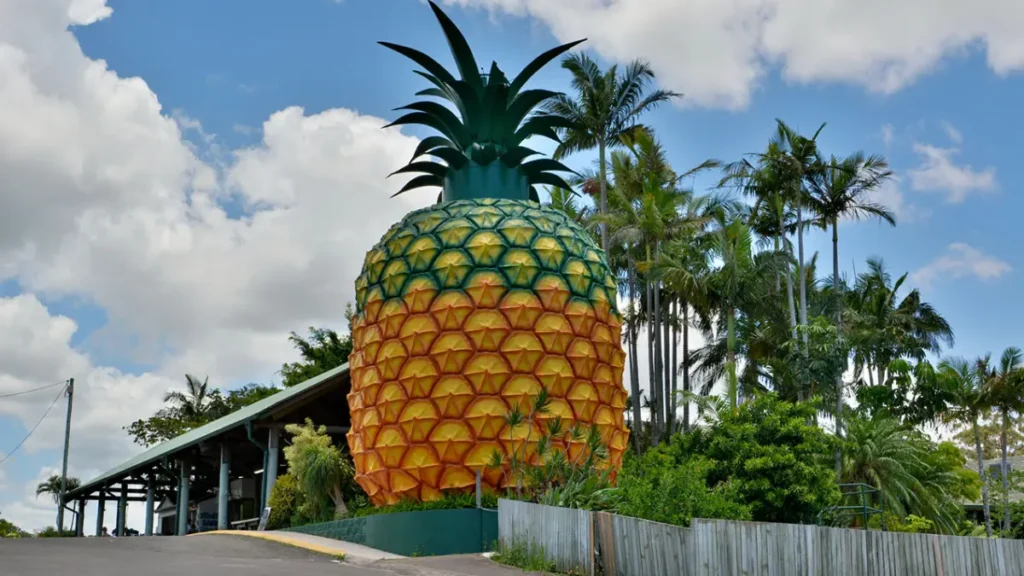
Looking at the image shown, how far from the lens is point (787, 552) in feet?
38.3

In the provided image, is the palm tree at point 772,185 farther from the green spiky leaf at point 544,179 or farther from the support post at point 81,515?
the support post at point 81,515

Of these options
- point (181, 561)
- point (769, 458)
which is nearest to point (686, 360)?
point (769, 458)

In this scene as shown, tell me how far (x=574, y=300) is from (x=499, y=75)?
5617mm

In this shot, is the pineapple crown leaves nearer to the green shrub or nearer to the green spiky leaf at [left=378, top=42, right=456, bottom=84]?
the green spiky leaf at [left=378, top=42, right=456, bottom=84]

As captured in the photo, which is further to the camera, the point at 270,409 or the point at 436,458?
the point at 270,409

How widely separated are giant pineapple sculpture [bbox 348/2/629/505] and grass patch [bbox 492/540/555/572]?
302cm

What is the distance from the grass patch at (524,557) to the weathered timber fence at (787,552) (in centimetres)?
140

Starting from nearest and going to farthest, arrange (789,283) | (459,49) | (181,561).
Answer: (181,561) → (459,49) → (789,283)

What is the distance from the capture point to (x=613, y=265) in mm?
43469

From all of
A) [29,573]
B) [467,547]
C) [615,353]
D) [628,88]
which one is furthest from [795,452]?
[628,88]

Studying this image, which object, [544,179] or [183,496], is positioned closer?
[544,179]

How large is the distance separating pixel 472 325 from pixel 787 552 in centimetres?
Answer: 975

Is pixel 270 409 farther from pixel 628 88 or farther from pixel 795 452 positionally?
pixel 628 88

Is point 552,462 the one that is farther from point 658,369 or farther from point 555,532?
point 658,369
